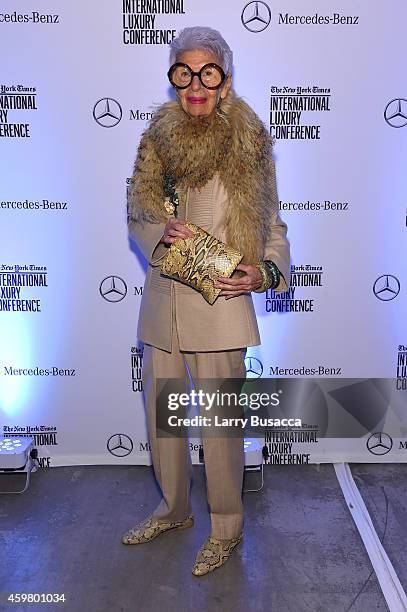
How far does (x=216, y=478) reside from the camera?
2.39 meters

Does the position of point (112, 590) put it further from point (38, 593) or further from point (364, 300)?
point (364, 300)

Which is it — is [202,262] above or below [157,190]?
below

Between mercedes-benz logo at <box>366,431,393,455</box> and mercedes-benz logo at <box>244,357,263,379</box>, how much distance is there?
662 mm

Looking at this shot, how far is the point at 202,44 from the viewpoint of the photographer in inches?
84.0

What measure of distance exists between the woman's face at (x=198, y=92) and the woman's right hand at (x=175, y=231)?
373mm

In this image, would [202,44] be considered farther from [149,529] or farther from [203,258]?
[149,529]

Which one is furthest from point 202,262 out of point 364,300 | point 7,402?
point 7,402

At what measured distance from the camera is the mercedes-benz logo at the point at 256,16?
2.82 metres

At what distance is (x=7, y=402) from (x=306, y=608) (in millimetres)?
1776

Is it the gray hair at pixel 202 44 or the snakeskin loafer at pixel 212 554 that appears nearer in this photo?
the gray hair at pixel 202 44

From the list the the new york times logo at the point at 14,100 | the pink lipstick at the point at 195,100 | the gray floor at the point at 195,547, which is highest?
the the new york times logo at the point at 14,100

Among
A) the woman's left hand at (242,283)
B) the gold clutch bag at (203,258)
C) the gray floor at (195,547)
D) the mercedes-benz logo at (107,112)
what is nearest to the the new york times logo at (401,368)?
the gray floor at (195,547)

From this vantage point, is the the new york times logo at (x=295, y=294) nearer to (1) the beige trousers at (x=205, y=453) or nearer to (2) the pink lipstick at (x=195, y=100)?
(1) the beige trousers at (x=205, y=453)

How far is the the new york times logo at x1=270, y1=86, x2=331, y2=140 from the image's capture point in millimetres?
2902
